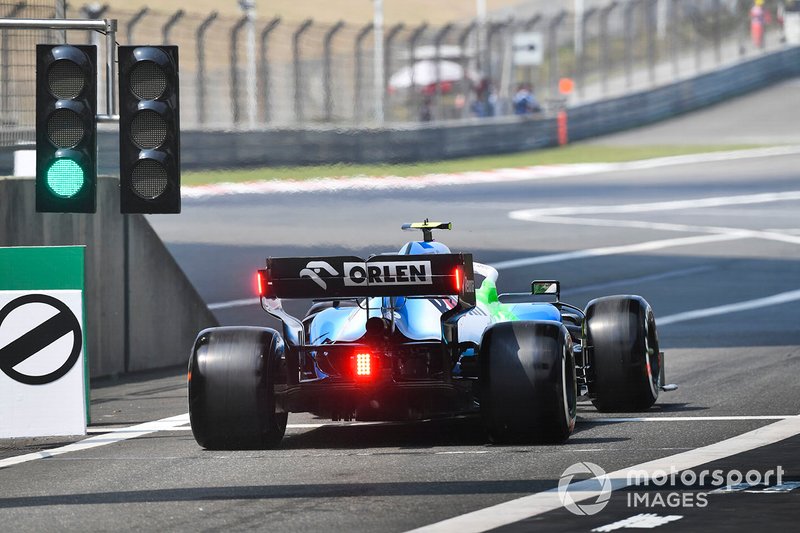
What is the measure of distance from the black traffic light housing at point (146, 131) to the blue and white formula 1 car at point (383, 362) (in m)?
1.37

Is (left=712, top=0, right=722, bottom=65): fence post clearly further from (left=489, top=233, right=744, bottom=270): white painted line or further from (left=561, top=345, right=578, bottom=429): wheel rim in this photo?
(left=561, top=345, right=578, bottom=429): wheel rim

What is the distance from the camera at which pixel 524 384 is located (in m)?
9.93

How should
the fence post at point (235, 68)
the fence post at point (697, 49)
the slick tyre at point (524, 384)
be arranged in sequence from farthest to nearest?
the fence post at point (697, 49), the fence post at point (235, 68), the slick tyre at point (524, 384)

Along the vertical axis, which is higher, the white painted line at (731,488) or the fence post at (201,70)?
the fence post at (201,70)

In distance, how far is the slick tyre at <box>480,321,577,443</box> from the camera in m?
9.92

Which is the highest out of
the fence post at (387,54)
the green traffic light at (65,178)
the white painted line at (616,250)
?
the fence post at (387,54)

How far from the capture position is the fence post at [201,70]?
115 feet

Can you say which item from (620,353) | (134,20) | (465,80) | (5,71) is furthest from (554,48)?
(620,353)

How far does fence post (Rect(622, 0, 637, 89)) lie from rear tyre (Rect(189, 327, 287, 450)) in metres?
41.8

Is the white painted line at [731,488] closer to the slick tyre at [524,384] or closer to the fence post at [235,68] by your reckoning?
the slick tyre at [524,384]

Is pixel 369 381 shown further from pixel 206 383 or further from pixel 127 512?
pixel 127 512

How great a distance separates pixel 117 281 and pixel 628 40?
125ft

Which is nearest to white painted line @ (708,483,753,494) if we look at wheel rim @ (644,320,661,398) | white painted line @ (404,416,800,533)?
white painted line @ (404,416,800,533)

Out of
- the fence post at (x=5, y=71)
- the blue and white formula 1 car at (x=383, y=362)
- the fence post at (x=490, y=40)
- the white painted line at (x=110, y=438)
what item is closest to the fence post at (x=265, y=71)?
the fence post at (x=490, y=40)
